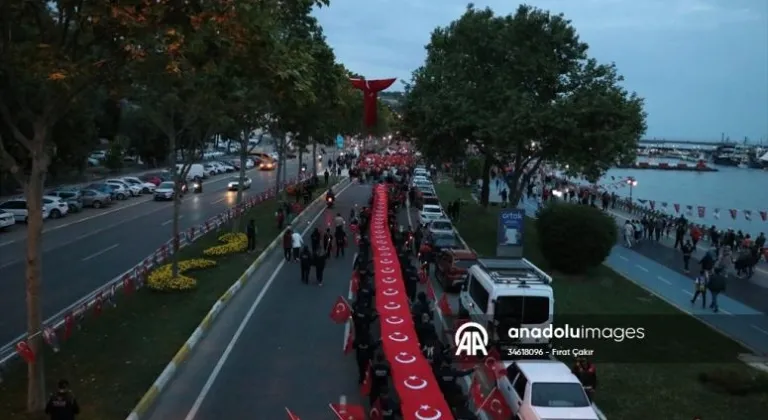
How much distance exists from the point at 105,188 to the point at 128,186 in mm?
4541

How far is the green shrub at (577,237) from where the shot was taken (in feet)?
88.8

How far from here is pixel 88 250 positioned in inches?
1179

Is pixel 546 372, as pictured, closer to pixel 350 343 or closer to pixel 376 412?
pixel 376 412

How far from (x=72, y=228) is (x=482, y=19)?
80.5 feet

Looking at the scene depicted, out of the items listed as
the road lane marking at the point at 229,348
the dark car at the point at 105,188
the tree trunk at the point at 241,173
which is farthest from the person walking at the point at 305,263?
the dark car at the point at 105,188

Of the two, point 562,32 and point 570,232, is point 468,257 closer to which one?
point 570,232

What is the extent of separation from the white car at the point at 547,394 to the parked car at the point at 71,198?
37.9 m

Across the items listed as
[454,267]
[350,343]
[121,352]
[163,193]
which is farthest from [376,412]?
[163,193]

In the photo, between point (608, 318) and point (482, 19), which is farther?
point (482, 19)

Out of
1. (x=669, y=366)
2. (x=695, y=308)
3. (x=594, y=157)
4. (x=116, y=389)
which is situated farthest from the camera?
(x=594, y=157)

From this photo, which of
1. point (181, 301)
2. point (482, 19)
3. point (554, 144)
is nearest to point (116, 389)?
point (181, 301)

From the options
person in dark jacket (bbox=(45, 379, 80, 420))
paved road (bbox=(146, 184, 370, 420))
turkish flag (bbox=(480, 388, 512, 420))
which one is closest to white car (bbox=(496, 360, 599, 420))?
turkish flag (bbox=(480, 388, 512, 420))

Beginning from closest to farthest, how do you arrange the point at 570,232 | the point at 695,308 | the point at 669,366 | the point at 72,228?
the point at 669,366 → the point at 695,308 → the point at 570,232 → the point at 72,228

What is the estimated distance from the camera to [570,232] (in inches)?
1069
